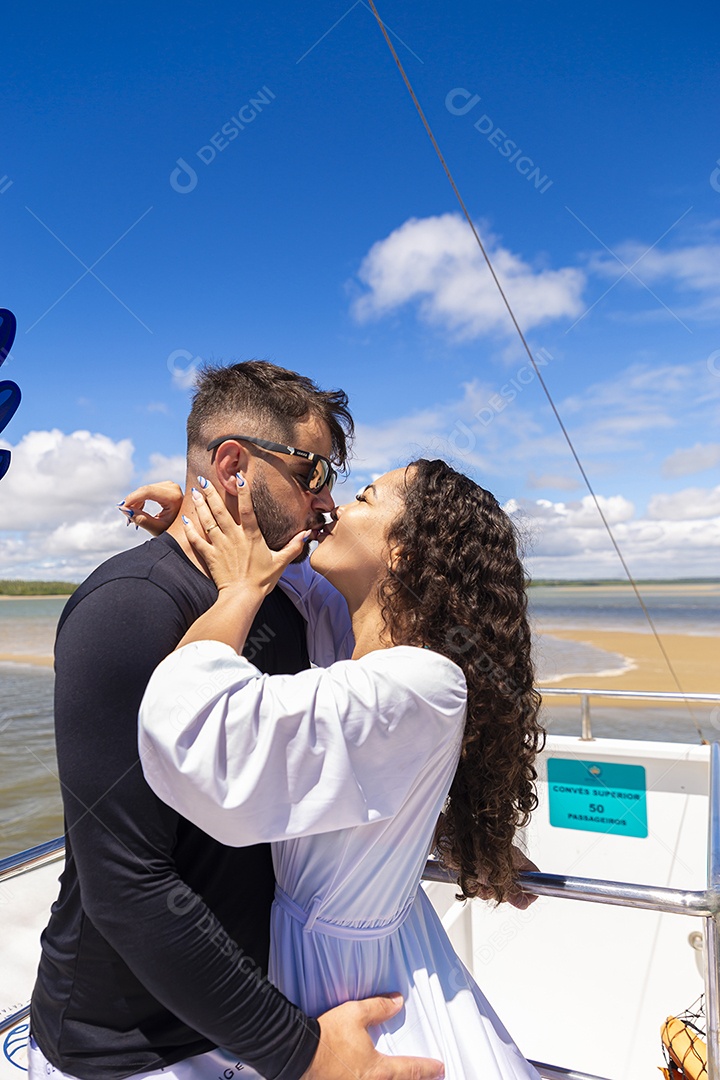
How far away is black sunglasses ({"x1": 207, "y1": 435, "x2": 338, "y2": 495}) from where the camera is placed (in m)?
1.77

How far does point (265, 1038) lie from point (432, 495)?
1.03m

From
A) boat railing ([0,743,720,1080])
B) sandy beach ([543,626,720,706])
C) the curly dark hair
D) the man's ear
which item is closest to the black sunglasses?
the man's ear

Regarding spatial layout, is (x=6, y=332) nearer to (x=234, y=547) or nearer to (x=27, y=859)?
(x=27, y=859)

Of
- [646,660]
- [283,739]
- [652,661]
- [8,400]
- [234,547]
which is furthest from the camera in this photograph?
[646,660]

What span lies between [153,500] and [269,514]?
0.44 m

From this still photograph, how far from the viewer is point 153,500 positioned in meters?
2.02

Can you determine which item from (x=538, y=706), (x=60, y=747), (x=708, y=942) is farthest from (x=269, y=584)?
(x=708, y=942)

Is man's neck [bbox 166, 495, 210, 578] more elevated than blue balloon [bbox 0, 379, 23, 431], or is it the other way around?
blue balloon [bbox 0, 379, 23, 431]

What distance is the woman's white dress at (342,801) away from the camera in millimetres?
1086

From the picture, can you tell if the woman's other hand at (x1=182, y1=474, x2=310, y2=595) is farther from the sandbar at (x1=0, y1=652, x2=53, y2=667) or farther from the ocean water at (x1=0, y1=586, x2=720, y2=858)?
the sandbar at (x1=0, y1=652, x2=53, y2=667)

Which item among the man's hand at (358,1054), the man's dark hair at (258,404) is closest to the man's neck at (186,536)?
the man's dark hair at (258,404)

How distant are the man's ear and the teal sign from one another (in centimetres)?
333

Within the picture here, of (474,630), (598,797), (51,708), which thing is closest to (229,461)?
(474,630)

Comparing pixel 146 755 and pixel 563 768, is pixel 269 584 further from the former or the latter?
pixel 563 768
